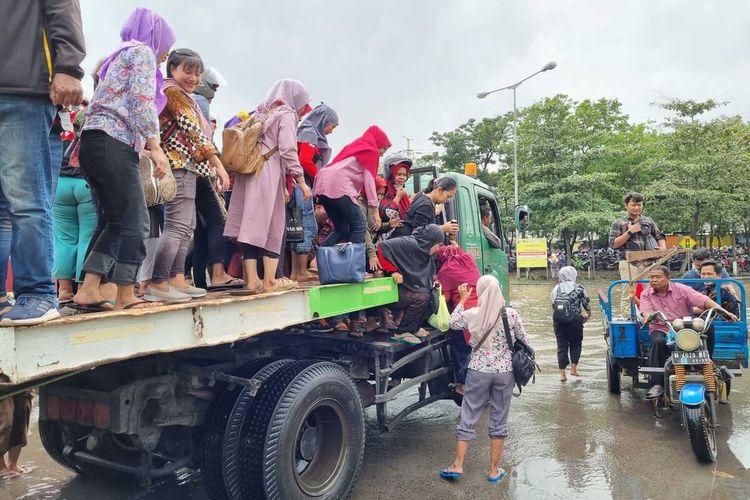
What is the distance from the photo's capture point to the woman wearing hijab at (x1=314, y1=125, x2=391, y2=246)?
Result: 4.12m

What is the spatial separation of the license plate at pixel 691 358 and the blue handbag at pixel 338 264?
266 centimetres

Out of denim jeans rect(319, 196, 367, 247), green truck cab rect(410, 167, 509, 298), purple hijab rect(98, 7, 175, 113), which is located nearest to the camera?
purple hijab rect(98, 7, 175, 113)

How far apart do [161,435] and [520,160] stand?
23208 millimetres

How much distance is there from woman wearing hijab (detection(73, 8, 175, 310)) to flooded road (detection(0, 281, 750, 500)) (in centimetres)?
189

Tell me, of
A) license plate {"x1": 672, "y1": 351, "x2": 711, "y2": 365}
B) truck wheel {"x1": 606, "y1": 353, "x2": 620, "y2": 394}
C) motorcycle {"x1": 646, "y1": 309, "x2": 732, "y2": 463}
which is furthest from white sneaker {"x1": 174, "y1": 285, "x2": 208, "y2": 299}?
truck wheel {"x1": 606, "y1": 353, "x2": 620, "y2": 394}

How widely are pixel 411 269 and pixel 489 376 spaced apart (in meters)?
0.98

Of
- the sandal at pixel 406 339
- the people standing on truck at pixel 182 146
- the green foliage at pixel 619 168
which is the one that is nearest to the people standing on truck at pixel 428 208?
the sandal at pixel 406 339

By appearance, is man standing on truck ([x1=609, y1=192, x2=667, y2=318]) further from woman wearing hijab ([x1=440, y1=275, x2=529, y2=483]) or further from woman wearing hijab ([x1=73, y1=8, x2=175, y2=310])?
woman wearing hijab ([x1=73, y1=8, x2=175, y2=310])

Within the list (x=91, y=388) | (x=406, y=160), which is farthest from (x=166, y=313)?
(x=406, y=160)

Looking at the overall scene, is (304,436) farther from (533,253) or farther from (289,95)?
(533,253)

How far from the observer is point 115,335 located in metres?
2.02

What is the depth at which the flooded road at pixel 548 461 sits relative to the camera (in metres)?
3.61

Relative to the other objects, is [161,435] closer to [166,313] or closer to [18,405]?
[166,313]

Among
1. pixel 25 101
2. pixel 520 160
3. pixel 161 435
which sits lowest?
pixel 161 435
